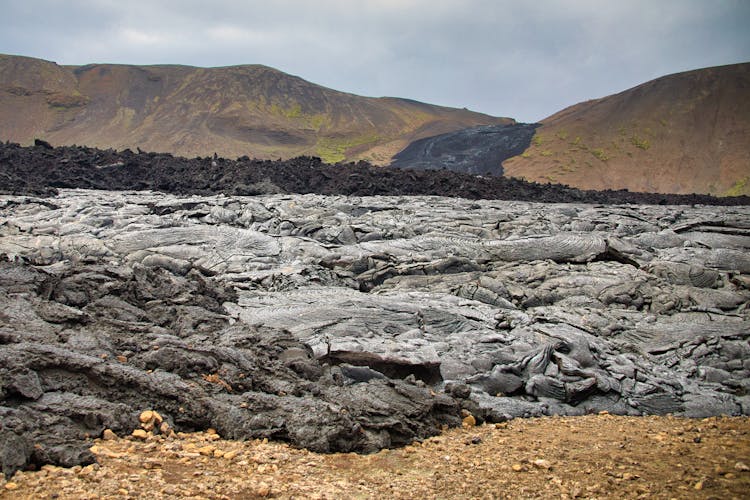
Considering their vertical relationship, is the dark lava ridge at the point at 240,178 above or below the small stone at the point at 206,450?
above

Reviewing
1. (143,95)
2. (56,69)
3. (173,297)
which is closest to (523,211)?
(173,297)

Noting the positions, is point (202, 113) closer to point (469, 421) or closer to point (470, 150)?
point (470, 150)

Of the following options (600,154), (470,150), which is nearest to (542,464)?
(600,154)

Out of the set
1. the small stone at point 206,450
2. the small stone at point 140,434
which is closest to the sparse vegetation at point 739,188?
the small stone at point 206,450

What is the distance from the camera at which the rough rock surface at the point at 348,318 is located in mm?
5840

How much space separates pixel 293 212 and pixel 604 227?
9799 millimetres

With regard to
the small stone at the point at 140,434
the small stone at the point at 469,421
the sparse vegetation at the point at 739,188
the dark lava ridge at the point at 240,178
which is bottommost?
the small stone at the point at 469,421

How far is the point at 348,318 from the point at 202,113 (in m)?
60.7

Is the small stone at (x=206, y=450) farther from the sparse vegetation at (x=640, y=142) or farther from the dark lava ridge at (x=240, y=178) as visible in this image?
the sparse vegetation at (x=640, y=142)

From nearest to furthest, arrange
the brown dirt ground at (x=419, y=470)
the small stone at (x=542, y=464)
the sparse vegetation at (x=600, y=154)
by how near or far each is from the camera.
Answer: the brown dirt ground at (x=419, y=470) < the small stone at (x=542, y=464) < the sparse vegetation at (x=600, y=154)

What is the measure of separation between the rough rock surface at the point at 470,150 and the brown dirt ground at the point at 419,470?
4245 cm

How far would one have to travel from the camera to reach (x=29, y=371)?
5410 millimetres

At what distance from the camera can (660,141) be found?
157ft

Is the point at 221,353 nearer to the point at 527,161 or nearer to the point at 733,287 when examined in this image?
the point at 733,287
